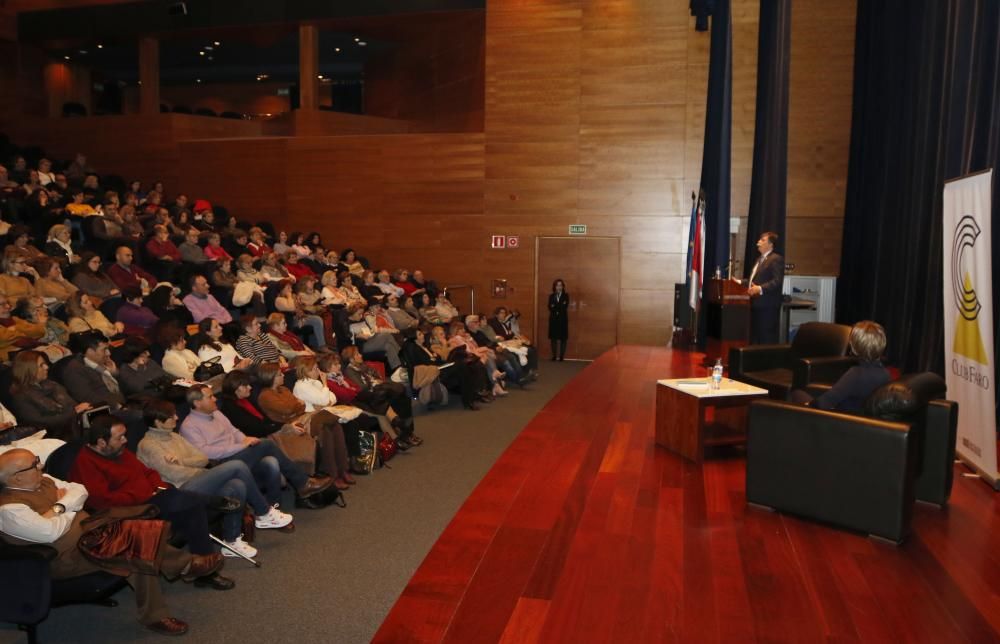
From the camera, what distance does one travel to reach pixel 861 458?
3.30m

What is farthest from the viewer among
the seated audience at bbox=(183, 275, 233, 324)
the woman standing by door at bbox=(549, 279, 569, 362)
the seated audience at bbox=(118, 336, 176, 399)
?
the woman standing by door at bbox=(549, 279, 569, 362)

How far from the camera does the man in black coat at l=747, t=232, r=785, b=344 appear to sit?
6.54m

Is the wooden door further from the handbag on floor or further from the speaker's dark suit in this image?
the handbag on floor

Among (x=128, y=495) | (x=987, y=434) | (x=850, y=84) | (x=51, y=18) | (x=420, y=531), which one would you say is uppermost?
(x=51, y=18)

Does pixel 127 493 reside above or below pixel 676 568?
above

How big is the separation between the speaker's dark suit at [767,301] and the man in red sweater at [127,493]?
4.94m

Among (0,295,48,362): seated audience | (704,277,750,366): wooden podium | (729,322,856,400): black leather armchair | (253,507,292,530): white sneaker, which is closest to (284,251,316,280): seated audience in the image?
(0,295,48,362): seated audience

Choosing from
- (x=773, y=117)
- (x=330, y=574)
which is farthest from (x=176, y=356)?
(x=773, y=117)

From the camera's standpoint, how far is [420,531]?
4.22m

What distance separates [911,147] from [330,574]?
22.5 feet

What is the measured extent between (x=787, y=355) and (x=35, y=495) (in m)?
4.98

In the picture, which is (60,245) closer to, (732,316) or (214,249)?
(214,249)

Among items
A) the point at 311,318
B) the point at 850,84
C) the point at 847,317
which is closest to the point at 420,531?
the point at 311,318

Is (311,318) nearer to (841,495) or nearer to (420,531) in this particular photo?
(420,531)
